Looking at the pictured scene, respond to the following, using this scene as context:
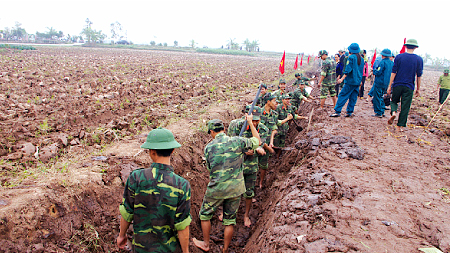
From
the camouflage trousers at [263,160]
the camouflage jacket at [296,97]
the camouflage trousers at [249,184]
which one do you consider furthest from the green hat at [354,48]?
the camouflage trousers at [249,184]

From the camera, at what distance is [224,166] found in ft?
11.4

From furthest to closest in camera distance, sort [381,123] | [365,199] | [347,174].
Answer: [381,123]
[347,174]
[365,199]

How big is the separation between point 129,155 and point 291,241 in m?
3.54

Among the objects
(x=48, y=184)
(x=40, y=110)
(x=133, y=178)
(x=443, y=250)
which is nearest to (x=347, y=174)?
(x=443, y=250)

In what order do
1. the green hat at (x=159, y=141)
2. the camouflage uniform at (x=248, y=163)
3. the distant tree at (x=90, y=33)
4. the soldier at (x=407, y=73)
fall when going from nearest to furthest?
the green hat at (x=159, y=141)
the camouflage uniform at (x=248, y=163)
the soldier at (x=407, y=73)
the distant tree at (x=90, y=33)

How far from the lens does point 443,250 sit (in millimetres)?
2461

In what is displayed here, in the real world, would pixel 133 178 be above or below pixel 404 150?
above

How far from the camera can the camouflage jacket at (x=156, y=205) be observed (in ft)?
7.49

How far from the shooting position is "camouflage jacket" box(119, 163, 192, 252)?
7.49 ft

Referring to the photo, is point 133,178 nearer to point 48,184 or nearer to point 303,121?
point 48,184

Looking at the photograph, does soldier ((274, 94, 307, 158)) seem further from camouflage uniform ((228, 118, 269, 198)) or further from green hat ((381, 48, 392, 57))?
green hat ((381, 48, 392, 57))

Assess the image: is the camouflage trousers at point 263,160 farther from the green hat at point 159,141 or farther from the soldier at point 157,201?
the green hat at point 159,141

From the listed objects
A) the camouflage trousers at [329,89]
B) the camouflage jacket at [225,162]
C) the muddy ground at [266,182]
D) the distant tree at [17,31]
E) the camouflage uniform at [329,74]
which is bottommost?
the muddy ground at [266,182]

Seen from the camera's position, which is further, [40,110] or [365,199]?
[40,110]
